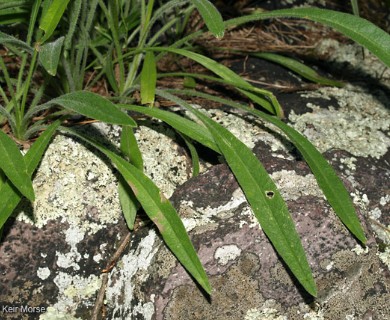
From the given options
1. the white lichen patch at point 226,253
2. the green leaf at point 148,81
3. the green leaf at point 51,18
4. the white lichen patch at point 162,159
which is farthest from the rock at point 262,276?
the green leaf at point 51,18

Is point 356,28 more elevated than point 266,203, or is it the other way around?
point 356,28

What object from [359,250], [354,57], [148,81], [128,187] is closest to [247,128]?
[148,81]

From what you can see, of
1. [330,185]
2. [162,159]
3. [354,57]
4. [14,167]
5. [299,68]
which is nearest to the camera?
[14,167]

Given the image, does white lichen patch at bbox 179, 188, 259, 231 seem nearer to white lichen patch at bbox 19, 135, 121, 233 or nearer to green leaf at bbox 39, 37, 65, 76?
white lichen patch at bbox 19, 135, 121, 233

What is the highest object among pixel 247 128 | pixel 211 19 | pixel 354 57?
pixel 354 57

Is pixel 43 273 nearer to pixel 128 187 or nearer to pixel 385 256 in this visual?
pixel 128 187

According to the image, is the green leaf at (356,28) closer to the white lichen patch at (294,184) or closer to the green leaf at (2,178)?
the white lichen patch at (294,184)
